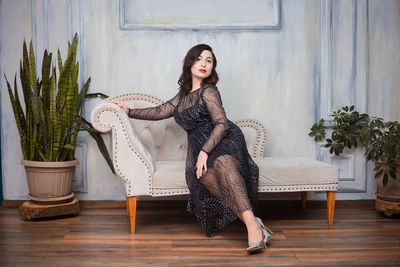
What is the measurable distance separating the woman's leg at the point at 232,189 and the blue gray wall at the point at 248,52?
1099 mm

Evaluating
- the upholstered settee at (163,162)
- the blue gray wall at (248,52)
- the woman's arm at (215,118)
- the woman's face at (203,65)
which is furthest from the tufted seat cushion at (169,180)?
the blue gray wall at (248,52)

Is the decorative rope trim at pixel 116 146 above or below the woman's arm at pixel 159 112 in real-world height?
below

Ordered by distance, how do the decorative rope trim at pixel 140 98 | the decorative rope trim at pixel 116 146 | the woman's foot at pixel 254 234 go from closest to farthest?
the woman's foot at pixel 254 234, the decorative rope trim at pixel 116 146, the decorative rope trim at pixel 140 98

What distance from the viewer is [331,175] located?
318cm

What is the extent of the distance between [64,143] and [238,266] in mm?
1755

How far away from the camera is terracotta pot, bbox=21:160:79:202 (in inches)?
134

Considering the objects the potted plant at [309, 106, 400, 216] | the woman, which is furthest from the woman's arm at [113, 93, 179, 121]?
the potted plant at [309, 106, 400, 216]

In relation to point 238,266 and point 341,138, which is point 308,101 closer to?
point 341,138

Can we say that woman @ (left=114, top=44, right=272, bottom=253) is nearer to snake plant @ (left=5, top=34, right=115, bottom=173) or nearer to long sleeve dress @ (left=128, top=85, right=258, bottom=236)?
long sleeve dress @ (left=128, top=85, right=258, bottom=236)

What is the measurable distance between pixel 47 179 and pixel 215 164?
132 centimetres

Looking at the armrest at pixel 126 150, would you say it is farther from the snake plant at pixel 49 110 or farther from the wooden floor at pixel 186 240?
the snake plant at pixel 49 110

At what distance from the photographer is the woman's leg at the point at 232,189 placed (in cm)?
265

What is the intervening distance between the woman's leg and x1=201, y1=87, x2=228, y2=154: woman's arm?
0.33 ft

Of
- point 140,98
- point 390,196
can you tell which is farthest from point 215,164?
point 390,196
